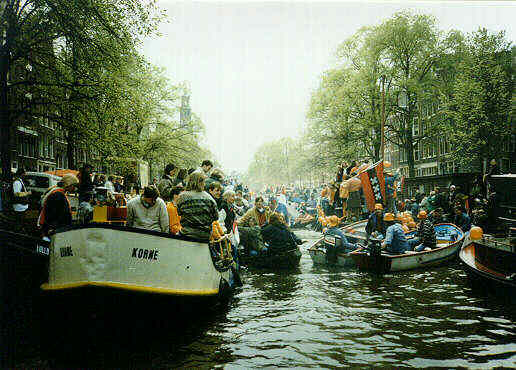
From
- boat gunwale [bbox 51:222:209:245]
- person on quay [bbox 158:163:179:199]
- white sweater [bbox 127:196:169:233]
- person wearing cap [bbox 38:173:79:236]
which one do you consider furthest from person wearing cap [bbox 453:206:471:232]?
person wearing cap [bbox 38:173:79:236]

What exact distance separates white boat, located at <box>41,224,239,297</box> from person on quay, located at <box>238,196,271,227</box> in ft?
23.9

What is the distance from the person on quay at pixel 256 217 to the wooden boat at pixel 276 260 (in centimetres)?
113

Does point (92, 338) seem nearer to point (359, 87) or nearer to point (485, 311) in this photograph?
point (485, 311)

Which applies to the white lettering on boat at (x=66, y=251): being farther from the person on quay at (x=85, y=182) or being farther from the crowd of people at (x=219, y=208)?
the person on quay at (x=85, y=182)

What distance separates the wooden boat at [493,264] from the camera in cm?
944

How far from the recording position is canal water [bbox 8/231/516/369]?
6.35 m

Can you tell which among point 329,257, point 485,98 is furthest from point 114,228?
point 485,98

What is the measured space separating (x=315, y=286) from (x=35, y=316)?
6486mm

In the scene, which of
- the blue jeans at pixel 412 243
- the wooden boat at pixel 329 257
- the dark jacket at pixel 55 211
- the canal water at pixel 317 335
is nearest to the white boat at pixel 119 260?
the canal water at pixel 317 335

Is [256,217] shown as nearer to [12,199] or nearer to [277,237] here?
[277,237]

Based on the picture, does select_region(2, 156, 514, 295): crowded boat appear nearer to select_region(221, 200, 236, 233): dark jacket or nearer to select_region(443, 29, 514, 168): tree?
select_region(221, 200, 236, 233): dark jacket

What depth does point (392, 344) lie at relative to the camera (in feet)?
23.1

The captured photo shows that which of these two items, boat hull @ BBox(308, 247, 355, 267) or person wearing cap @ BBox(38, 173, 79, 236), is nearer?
person wearing cap @ BBox(38, 173, 79, 236)

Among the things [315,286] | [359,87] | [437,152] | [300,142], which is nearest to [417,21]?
[359,87]
